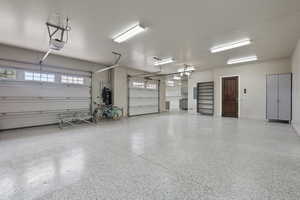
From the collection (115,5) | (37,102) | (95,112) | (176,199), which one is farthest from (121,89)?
(176,199)

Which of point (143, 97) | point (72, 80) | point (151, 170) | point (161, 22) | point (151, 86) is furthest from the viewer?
point (151, 86)

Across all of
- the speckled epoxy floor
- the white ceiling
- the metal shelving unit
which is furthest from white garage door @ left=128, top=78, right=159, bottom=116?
the speckled epoxy floor

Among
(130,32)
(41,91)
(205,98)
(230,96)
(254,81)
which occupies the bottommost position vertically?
(205,98)

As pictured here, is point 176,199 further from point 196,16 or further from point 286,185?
→ point 196,16

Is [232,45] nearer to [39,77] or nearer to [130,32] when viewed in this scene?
[130,32]

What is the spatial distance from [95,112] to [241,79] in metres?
8.11

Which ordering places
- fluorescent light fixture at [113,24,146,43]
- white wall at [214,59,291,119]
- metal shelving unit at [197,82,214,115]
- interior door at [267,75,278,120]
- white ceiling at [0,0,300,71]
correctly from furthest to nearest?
metal shelving unit at [197,82,214,115]
white wall at [214,59,291,119]
interior door at [267,75,278,120]
fluorescent light fixture at [113,24,146,43]
white ceiling at [0,0,300,71]

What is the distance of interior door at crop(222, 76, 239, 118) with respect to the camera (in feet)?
26.0

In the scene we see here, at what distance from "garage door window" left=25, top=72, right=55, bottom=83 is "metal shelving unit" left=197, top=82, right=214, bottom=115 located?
848 cm

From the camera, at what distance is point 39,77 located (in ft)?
18.1

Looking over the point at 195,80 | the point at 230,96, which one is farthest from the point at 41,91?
the point at 230,96

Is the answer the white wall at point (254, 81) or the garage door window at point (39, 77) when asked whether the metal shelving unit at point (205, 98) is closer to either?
the white wall at point (254, 81)

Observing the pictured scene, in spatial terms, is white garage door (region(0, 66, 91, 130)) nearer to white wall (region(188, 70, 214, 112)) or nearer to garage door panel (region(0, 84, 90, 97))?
garage door panel (region(0, 84, 90, 97))

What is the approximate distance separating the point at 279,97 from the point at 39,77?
10147 mm
